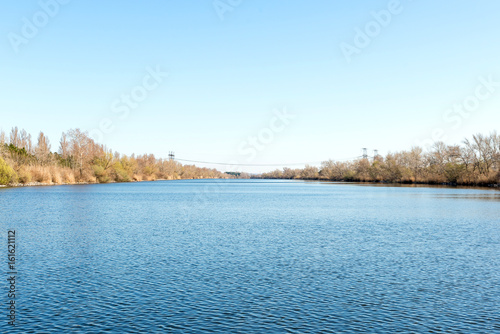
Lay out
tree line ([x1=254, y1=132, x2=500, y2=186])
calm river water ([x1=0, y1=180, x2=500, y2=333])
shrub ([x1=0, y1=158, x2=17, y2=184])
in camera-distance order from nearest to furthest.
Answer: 1. calm river water ([x1=0, y1=180, x2=500, y2=333])
2. shrub ([x1=0, y1=158, x2=17, y2=184])
3. tree line ([x1=254, y1=132, x2=500, y2=186])

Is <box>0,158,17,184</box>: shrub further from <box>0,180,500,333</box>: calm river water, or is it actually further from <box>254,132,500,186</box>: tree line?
<box>254,132,500,186</box>: tree line

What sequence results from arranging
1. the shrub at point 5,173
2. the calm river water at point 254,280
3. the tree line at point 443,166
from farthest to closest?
the tree line at point 443,166 < the shrub at point 5,173 < the calm river water at point 254,280

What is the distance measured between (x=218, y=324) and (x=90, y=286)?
5.16 m

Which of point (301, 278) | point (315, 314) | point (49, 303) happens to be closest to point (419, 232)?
point (301, 278)

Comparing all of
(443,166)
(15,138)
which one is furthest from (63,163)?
(443,166)

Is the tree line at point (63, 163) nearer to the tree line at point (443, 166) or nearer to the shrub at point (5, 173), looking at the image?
the shrub at point (5, 173)

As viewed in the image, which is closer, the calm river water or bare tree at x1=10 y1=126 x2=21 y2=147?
the calm river water

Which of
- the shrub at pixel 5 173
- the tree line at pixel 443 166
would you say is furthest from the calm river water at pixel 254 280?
the tree line at pixel 443 166

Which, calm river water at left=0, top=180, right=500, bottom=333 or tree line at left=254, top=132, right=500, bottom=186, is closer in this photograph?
calm river water at left=0, top=180, right=500, bottom=333

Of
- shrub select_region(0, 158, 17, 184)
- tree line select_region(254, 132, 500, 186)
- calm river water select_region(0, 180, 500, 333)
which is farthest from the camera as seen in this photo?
tree line select_region(254, 132, 500, 186)

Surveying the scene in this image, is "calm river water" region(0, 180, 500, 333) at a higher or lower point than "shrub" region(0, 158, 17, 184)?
lower

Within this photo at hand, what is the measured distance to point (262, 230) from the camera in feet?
81.2

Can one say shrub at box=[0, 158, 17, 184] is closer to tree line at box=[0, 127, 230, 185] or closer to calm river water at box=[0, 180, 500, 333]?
tree line at box=[0, 127, 230, 185]

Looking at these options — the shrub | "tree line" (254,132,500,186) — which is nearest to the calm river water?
the shrub
